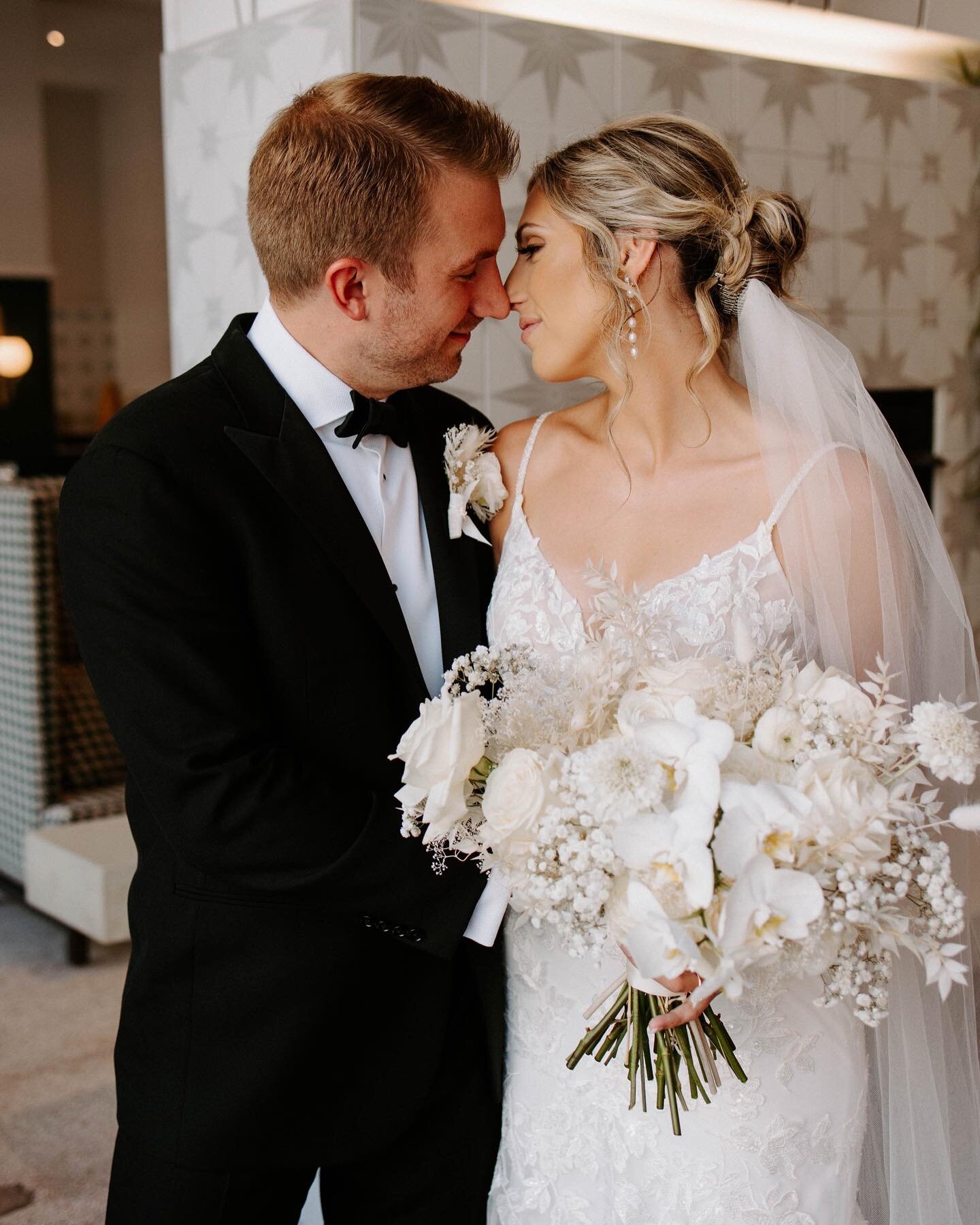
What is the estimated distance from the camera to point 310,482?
68.8 inches

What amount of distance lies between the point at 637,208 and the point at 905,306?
2148mm

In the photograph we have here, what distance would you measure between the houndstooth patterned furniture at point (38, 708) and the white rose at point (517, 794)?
3.29 meters

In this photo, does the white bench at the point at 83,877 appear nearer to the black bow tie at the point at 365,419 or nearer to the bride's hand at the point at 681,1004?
the black bow tie at the point at 365,419

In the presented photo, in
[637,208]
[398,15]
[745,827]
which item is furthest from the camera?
[398,15]

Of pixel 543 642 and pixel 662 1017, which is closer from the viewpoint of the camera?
pixel 662 1017

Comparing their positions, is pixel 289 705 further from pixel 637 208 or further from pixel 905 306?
pixel 905 306

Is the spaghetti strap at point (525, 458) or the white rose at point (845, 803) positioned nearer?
the white rose at point (845, 803)

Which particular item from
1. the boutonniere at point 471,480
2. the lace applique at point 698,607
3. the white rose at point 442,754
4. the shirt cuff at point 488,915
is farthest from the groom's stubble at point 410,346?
the shirt cuff at point 488,915

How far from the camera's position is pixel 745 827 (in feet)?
4.23

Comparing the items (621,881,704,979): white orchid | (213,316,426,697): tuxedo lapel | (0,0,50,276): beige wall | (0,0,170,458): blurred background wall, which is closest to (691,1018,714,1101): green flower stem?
(621,881,704,979): white orchid

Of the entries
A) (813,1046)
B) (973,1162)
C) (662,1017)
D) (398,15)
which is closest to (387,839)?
(662,1017)

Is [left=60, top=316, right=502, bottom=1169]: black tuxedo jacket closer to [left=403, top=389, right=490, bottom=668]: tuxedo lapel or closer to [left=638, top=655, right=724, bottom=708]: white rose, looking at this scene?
[left=403, top=389, right=490, bottom=668]: tuxedo lapel

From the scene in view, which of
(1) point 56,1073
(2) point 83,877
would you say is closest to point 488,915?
(1) point 56,1073

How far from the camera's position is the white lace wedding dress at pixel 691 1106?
5.72 ft
